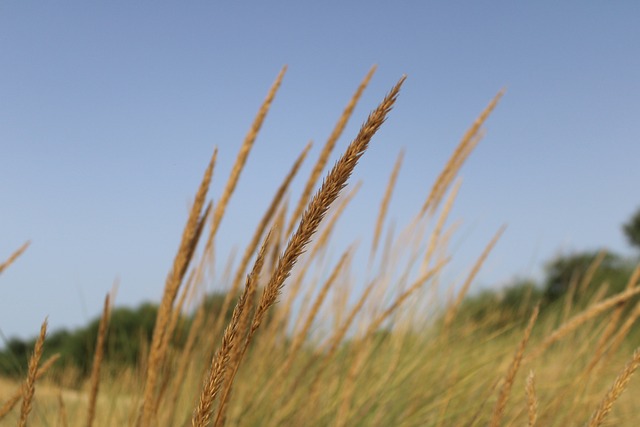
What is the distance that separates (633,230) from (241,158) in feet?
53.3

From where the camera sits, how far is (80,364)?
913 centimetres

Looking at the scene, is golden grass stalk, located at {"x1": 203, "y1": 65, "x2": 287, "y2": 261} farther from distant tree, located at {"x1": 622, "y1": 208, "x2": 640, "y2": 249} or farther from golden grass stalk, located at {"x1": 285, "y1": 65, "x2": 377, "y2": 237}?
distant tree, located at {"x1": 622, "y1": 208, "x2": 640, "y2": 249}

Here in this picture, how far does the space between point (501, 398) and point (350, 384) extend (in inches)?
31.6

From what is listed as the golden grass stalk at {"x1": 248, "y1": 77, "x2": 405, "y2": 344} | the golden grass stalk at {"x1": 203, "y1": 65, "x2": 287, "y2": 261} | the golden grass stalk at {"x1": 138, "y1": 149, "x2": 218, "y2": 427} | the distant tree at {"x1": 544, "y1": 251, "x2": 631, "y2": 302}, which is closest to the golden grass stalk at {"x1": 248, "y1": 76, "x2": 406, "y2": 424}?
the golden grass stalk at {"x1": 248, "y1": 77, "x2": 405, "y2": 344}

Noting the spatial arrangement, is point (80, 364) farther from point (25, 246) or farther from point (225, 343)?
point (225, 343)

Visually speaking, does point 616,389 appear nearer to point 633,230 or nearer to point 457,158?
point 457,158

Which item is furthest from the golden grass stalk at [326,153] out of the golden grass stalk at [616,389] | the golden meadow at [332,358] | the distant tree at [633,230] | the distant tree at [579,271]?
the distant tree at [633,230]

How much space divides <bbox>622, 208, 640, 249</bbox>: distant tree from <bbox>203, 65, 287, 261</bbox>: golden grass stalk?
1599cm

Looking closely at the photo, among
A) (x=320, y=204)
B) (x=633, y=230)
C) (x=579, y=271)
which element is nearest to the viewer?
(x=320, y=204)

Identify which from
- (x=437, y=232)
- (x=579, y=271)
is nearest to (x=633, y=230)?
(x=579, y=271)

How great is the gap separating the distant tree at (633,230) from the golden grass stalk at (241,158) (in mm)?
15991

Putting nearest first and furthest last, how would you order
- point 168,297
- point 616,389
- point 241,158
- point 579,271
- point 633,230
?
point 616,389, point 168,297, point 241,158, point 579,271, point 633,230

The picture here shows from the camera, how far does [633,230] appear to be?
625 inches

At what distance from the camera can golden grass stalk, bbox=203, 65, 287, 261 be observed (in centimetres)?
132
